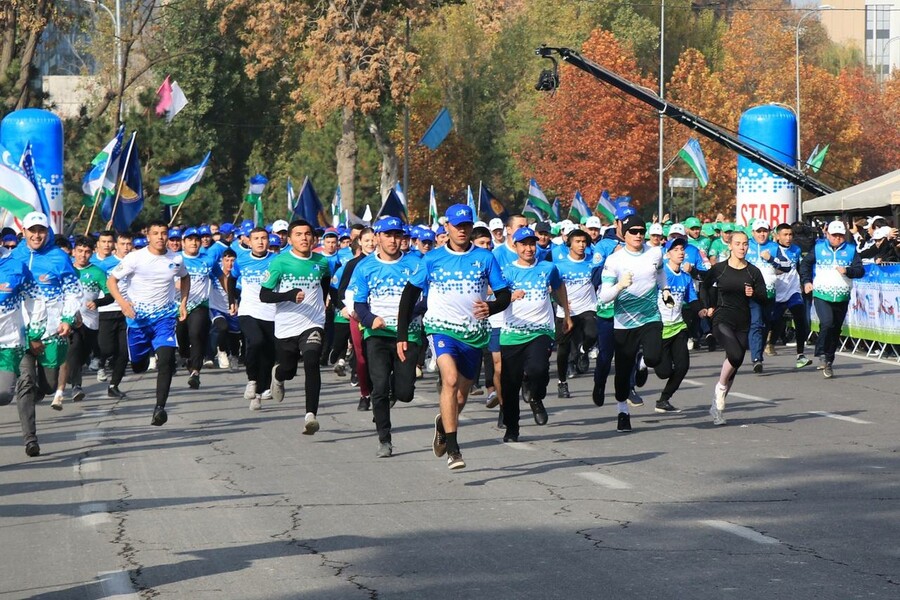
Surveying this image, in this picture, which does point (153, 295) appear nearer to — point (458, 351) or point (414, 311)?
point (414, 311)

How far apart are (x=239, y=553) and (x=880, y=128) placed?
274ft

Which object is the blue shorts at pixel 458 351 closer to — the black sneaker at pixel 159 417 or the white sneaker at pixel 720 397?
the white sneaker at pixel 720 397

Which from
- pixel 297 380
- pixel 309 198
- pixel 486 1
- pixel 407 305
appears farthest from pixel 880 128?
pixel 407 305

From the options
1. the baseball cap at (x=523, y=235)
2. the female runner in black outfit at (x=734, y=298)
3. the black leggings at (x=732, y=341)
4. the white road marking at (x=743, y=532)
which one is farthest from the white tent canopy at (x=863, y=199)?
the white road marking at (x=743, y=532)

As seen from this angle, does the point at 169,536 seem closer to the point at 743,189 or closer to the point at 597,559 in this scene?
the point at 597,559

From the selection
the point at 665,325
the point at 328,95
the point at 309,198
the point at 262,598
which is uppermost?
the point at 328,95

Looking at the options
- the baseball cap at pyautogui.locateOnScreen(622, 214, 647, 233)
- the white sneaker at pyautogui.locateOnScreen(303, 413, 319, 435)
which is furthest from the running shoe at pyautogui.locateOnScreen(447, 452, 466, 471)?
the baseball cap at pyautogui.locateOnScreen(622, 214, 647, 233)

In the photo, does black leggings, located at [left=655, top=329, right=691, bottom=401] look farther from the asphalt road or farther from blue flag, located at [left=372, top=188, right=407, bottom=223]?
blue flag, located at [left=372, top=188, right=407, bottom=223]

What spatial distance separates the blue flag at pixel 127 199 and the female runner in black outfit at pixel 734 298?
14385 millimetres

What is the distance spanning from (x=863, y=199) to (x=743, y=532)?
22.9 metres

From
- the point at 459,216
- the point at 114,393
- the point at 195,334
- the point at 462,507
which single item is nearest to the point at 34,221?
the point at 459,216

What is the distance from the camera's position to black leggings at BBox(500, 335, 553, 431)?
12477mm

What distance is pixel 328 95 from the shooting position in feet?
142

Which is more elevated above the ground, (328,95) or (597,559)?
(328,95)
